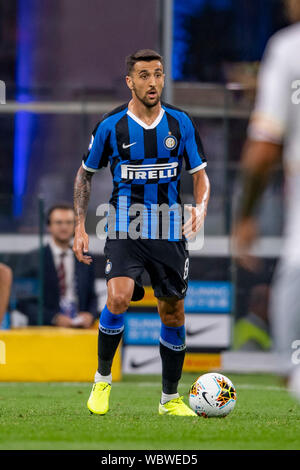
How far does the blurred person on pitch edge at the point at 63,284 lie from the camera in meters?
11.7

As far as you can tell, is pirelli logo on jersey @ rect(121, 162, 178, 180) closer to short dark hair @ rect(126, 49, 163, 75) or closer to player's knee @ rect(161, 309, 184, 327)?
short dark hair @ rect(126, 49, 163, 75)

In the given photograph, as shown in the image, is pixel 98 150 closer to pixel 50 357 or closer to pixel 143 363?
pixel 50 357

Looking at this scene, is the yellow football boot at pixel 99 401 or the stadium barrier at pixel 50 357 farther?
the stadium barrier at pixel 50 357

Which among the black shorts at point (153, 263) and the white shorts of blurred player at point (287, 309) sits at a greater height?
the white shorts of blurred player at point (287, 309)

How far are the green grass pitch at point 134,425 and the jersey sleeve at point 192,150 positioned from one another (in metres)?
1.68

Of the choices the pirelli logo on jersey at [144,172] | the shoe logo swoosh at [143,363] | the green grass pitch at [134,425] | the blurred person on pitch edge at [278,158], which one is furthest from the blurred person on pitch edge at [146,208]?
the shoe logo swoosh at [143,363]

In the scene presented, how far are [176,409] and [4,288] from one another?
211 inches

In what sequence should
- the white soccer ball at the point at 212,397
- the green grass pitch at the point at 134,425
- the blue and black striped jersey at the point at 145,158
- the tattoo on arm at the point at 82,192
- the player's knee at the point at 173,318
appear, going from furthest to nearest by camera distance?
the tattoo on arm at the point at 82,192 → the player's knee at the point at 173,318 → the blue and black striped jersey at the point at 145,158 → the white soccer ball at the point at 212,397 → the green grass pitch at the point at 134,425

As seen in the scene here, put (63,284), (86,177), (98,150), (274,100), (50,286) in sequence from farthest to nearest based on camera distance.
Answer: (50,286) < (63,284) < (86,177) < (98,150) < (274,100)

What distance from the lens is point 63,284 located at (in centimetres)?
1198

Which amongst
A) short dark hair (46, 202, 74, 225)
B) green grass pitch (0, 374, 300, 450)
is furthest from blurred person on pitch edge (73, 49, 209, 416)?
short dark hair (46, 202, 74, 225)

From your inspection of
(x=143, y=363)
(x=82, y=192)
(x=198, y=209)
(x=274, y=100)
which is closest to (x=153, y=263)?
(x=198, y=209)

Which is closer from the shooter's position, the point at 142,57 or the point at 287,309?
the point at 287,309

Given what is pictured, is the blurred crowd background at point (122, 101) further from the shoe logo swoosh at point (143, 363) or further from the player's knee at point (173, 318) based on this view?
the player's knee at point (173, 318)
